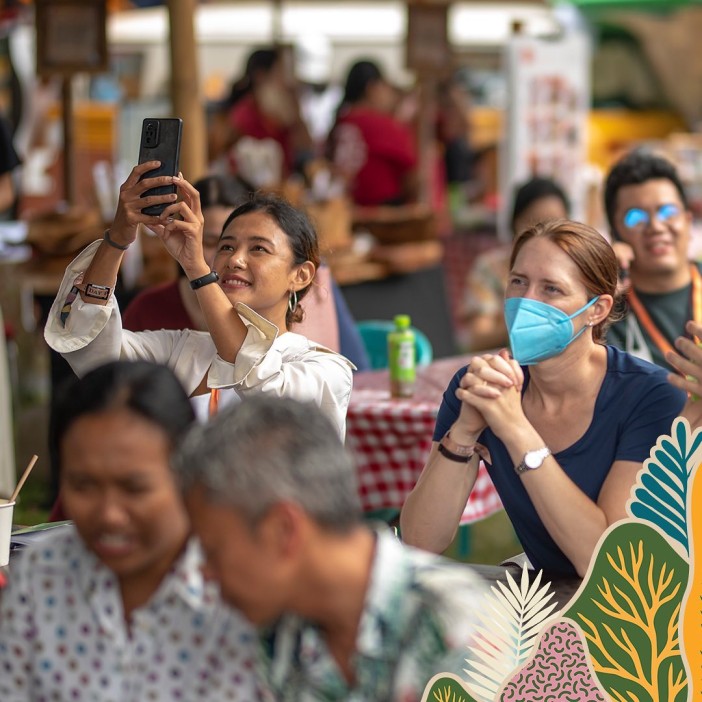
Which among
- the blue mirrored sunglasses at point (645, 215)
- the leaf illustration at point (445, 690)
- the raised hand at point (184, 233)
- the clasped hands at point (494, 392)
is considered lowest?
the leaf illustration at point (445, 690)

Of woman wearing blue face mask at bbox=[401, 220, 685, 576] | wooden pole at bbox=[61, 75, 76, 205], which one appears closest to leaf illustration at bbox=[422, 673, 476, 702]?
A: woman wearing blue face mask at bbox=[401, 220, 685, 576]

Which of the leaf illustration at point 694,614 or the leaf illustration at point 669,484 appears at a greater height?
the leaf illustration at point 669,484

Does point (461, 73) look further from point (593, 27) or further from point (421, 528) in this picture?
point (421, 528)

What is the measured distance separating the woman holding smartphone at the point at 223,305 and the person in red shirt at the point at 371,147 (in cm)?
500

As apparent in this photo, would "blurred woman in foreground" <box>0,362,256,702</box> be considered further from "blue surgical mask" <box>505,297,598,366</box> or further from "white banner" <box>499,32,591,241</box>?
"white banner" <box>499,32,591,241</box>

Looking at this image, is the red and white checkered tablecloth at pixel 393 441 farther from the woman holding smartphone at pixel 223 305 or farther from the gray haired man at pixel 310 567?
the gray haired man at pixel 310 567

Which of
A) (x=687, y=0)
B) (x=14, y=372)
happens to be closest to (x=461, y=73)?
(x=687, y=0)

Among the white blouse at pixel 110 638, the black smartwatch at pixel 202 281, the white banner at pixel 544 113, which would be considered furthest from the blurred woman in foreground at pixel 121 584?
the white banner at pixel 544 113

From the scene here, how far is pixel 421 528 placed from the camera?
2.54 metres

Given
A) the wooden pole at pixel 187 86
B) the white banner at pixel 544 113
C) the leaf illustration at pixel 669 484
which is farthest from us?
the white banner at pixel 544 113

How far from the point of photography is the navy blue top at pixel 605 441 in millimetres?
2518

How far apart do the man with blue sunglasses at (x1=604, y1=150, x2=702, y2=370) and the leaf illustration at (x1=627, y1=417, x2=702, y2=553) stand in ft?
4.31

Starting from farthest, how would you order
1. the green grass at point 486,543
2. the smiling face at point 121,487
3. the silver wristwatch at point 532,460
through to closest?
the green grass at point 486,543 < the silver wristwatch at point 532,460 < the smiling face at point 121,487

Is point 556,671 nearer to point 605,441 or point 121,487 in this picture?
point 605,441
